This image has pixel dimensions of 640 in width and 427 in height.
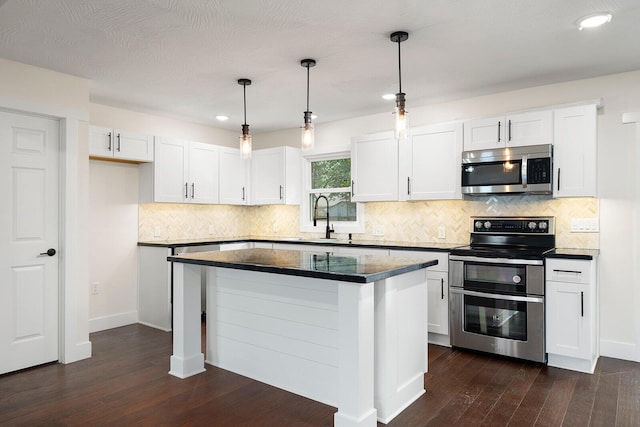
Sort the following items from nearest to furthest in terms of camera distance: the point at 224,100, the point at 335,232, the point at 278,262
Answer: the point at 278,262
the point at 224,100
the point at 335,232

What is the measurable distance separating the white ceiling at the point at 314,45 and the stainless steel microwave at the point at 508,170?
2.14 feet

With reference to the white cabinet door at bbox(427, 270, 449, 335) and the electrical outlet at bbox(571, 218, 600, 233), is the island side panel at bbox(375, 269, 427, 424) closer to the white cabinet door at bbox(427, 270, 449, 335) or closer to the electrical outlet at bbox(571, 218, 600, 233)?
the white cabinet door at bbox(427, 270, 449, 335)

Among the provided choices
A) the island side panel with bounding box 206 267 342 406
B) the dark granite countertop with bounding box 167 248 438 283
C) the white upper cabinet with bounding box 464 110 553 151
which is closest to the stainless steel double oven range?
the white upper cabinet with bounding box 464 110 553 151

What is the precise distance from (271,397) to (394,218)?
272 centimetres

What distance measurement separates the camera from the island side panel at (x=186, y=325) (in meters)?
3.21

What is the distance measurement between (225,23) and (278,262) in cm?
156

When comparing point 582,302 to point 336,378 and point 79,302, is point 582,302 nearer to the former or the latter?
point 336,378

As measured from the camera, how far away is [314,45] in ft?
9.89

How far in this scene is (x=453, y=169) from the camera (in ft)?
13.8

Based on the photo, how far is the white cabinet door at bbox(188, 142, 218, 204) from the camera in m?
5.22

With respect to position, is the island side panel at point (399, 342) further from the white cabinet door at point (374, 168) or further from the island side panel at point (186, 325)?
the white cabinet door at point (374, 168)

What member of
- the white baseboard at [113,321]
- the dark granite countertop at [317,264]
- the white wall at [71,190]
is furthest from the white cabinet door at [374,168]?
the white baseboard at [113,321]

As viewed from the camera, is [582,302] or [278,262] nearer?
[278,262]

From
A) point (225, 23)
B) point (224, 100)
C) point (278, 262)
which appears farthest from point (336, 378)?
point (224, 100)
